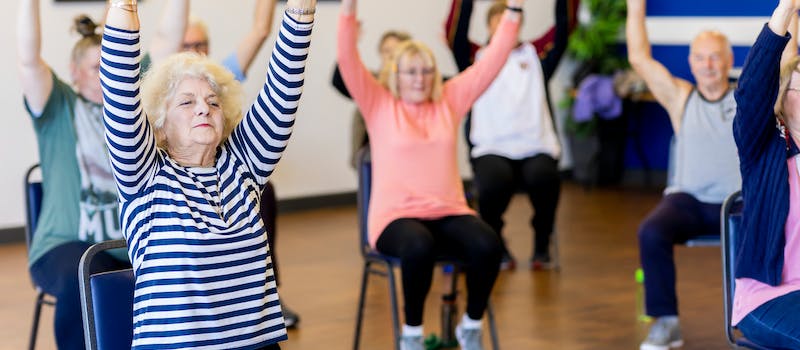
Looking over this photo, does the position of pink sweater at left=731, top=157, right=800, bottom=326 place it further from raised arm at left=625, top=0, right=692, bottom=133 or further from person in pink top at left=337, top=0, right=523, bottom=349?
raised arm at left=625, top=0, right=692, bottom=133

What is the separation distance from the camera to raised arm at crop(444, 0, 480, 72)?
4861mm

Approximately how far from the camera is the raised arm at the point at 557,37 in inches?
205

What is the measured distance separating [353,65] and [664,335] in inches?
58.9

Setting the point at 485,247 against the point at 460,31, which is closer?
the point at 485,247

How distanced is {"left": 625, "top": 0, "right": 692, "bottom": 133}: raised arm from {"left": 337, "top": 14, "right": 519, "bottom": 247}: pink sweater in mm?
441

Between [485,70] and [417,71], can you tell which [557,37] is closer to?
[485,70]

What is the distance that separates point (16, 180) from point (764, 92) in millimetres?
4778

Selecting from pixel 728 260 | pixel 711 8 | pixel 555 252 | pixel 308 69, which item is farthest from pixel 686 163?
pixel 711 8

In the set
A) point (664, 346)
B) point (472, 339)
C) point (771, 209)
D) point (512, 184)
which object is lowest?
point (664, 346)

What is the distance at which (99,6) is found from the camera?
652cm

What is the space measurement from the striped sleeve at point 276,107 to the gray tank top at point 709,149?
2.28 metres

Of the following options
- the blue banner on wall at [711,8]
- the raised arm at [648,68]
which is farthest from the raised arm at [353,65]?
the blue banner on wall at [711,8]

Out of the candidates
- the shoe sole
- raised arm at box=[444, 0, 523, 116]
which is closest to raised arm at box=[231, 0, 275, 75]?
raised arm at box=[444, 0, 523, 116]

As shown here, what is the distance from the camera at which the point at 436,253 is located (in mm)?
3758
